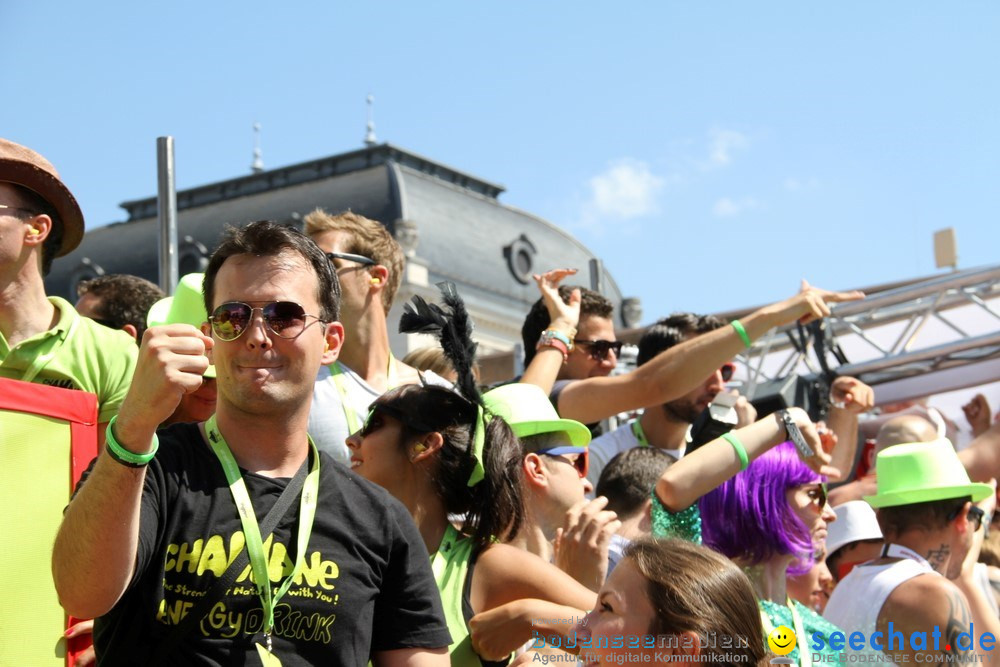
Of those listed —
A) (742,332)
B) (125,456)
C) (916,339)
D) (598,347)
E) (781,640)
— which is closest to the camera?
(125,456)

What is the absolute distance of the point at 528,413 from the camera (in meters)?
4.04

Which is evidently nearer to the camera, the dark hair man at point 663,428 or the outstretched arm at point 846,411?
the outstretched arm at point 846,411

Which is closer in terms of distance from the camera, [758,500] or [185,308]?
[185,308]

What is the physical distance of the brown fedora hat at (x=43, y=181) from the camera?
3.34m

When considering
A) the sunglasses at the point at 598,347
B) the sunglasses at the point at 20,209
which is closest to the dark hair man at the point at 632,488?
the sunglasses at the point at 598,347

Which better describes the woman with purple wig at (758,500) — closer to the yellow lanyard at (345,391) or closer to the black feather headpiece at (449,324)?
the black feather headpiece at (449,324)

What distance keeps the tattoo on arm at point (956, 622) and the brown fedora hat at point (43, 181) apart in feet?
9.44

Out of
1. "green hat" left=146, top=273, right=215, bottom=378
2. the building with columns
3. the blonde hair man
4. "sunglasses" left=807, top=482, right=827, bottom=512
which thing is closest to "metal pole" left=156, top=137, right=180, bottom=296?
the blonde hair man

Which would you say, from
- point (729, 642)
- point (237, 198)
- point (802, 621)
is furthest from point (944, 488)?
point (237, 198)

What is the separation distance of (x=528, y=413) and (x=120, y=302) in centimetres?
173

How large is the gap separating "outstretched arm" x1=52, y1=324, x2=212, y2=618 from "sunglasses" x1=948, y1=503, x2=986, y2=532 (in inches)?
132

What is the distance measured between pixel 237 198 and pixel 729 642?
45073 millimetres

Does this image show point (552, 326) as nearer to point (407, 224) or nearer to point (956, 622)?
point (956, 622)

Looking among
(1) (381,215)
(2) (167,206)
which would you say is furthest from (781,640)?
(1) (381,215)
